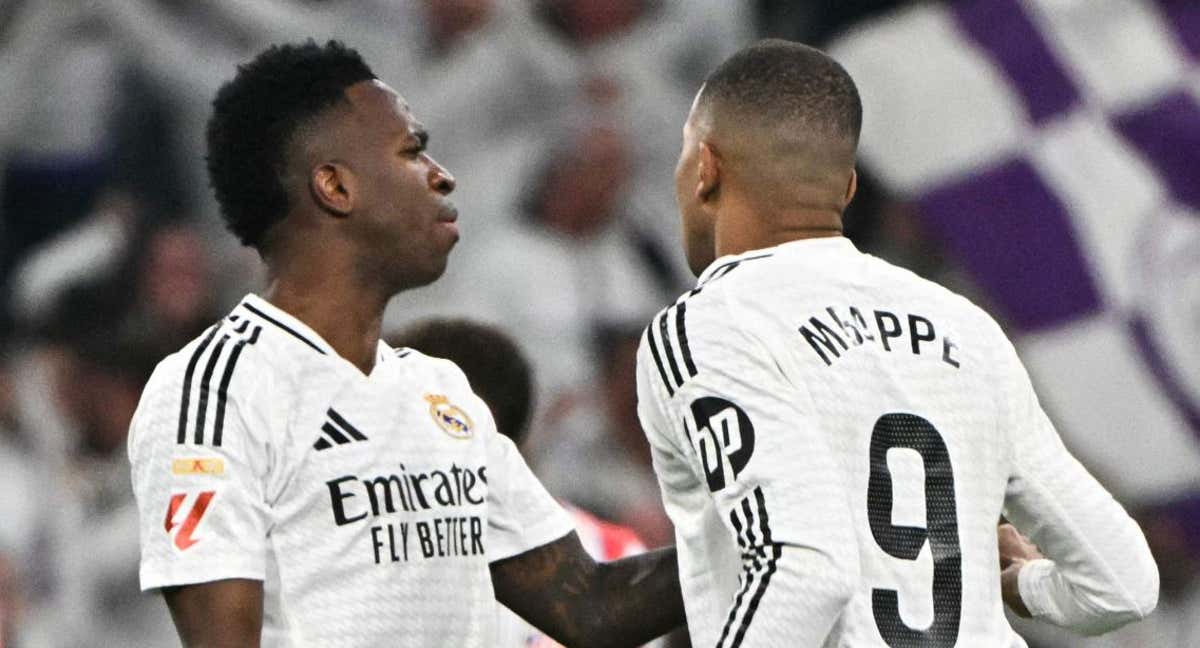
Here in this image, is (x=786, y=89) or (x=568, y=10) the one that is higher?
(x=568, y=10)

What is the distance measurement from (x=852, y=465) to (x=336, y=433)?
2.58 ft

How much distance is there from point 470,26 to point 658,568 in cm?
435

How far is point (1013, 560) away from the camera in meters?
3.18

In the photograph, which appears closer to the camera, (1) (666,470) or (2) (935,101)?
(1) (666,470)

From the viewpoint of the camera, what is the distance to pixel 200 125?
23.7ft

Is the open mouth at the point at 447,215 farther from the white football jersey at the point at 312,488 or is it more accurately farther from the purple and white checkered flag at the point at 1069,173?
the purple and white checkered flag at the point at 1069,173

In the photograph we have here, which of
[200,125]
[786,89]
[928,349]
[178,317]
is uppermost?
[200,125]

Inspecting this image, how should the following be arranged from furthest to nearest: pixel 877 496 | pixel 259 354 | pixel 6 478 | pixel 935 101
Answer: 1. pixel 935 101
2. pixel 6 478
3. pixel 259 354
4. pixel 877 496

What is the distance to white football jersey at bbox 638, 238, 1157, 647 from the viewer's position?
8.89 ft

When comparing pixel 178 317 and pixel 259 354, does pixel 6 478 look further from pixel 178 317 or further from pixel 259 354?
pixel 259 354

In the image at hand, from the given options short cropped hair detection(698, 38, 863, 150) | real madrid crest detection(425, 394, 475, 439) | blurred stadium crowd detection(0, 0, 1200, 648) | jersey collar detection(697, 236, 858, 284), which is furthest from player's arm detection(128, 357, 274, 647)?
blurred stadium crowd detection(0, 0, 1200, 648)

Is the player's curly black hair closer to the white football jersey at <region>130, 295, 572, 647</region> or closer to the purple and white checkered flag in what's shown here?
the white football jersey at <region>130, 295, 572, 647</region>

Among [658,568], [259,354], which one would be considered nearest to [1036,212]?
[658,568]

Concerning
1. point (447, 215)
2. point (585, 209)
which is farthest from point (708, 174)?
point (585, 209)
